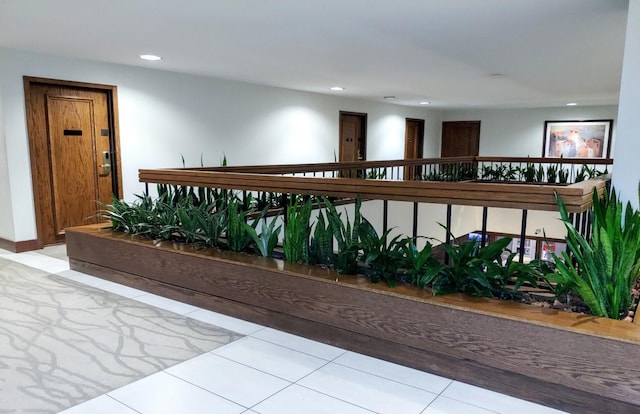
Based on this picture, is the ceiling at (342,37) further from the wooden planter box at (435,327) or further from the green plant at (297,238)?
the wooden planter box at (435,327)

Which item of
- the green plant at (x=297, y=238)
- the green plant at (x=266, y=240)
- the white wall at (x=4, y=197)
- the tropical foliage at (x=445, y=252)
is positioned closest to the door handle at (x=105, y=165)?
the white wall at (x=4, y=197)

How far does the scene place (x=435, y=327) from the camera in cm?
212

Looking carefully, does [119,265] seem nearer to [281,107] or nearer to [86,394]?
[86,394]

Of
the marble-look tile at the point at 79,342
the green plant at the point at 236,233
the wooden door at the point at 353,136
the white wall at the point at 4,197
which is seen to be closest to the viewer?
the marble-look tile at the point at 79,342

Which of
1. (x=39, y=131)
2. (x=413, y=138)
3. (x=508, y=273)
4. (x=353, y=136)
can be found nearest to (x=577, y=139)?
(x=413, y=138)

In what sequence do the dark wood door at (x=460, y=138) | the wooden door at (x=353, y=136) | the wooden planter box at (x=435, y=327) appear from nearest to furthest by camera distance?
the wooden planter box at (x=435, y=327) → the wooden door at (x=353, y=136) → the dark wood door at (x=460, y=138)

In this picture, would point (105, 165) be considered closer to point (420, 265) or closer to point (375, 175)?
point (375, 175)

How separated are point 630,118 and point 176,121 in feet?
17.3

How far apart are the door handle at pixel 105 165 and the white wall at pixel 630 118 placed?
5.20 meters

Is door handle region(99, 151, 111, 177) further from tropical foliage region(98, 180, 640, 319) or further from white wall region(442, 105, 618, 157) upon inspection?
white wall region(442, 105, 618, 157)

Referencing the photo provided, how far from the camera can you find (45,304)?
Result: 317 centimetres

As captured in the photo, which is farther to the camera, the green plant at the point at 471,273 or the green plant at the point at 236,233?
the green plant at the point at 236,233

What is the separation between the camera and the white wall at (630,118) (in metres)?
2.50

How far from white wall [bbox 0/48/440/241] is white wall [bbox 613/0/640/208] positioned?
5154mm
